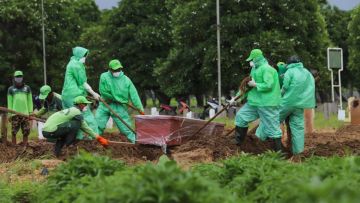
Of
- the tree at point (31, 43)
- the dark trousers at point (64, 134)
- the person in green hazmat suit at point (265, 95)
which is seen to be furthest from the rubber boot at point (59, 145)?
the tree at point (31, 43)

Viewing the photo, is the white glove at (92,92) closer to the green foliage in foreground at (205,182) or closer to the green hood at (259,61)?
the green hood at (259,61)

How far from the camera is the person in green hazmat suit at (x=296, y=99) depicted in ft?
36.9

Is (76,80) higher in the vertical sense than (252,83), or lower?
higher

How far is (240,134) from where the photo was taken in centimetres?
1158

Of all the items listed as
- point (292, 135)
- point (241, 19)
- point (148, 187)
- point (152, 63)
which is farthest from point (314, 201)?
point (152, 63)

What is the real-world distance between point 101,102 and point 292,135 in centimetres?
346

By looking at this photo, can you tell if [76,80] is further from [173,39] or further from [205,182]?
[173,39]

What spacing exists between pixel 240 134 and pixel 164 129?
1.25m

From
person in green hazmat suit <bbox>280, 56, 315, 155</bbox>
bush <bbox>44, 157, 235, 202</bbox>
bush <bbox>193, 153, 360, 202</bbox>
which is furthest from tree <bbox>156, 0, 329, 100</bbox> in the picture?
bush <bbox>44, 157, 235, 202</bbox>

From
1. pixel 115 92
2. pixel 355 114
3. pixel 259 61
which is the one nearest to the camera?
pixel 259 61

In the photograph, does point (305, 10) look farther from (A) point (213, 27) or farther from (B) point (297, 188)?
(B) point (297, 188)

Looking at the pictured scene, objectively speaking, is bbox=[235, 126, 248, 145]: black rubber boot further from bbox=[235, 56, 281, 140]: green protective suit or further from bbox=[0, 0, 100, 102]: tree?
bbox=[0, 0, 100, 102]: tree

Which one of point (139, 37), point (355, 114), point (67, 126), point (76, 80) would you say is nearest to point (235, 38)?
point (139, 37)

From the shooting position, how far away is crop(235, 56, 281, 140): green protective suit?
10.9 m
